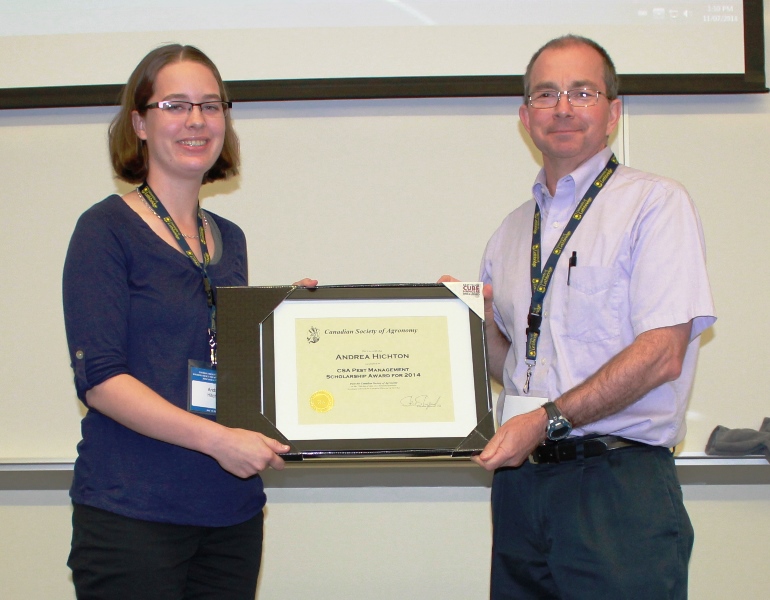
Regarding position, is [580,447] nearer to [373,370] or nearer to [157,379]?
[373,370]

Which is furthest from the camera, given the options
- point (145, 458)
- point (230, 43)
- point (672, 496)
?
point (230, 43)

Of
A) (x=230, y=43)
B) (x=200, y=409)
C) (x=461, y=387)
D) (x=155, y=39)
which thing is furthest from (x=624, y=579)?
(x=155, y=39)

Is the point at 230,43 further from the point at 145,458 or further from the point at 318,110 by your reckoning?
the point at 145,458

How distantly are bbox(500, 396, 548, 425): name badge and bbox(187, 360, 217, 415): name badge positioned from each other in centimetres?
77

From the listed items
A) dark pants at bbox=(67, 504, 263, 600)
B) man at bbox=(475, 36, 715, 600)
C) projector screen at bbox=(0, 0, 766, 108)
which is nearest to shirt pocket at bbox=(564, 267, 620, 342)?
man at bbox=(475, 36, 715, 600)

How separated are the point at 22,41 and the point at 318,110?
1.15 m

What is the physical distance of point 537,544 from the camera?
201 centimetres

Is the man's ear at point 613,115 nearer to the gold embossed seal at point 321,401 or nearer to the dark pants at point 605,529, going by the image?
the dark pants at point 605,529

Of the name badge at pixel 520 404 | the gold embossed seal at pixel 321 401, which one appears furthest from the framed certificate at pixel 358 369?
the name badge at pixel 520 404

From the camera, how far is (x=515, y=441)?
1.86 metres

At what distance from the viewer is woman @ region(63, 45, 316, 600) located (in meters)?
1.70

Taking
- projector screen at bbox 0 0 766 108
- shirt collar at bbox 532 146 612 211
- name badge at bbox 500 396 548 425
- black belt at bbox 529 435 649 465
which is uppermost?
projector screen at bbox 0 0 766 108

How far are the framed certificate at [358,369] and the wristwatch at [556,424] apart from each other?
0.48 ft
